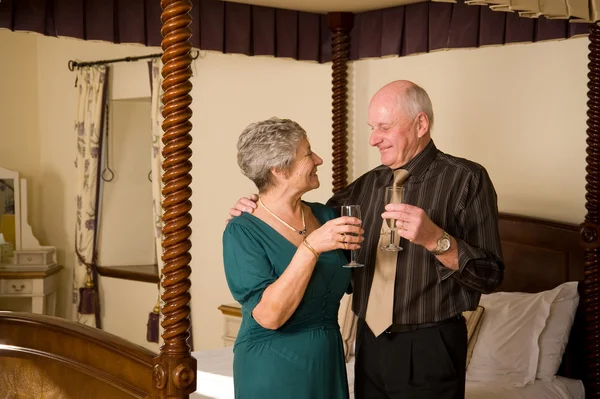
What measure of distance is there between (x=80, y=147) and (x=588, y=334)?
4545mm

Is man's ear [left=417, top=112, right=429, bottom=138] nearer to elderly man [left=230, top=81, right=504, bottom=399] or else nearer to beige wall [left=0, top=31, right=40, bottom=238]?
elderly man [left=230, top=81, right=504, bottom=399]

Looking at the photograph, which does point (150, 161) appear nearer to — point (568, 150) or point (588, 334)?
point (568, 150)

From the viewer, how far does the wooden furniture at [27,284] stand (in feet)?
22.1

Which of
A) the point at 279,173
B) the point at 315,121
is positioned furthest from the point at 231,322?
the point at 279,173

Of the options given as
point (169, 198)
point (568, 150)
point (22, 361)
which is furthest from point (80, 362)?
point (568, 150)

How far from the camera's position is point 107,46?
6.91 metres

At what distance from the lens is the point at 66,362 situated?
9.32ft

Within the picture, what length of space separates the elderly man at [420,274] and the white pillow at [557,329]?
1463 mm

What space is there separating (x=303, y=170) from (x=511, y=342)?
189 cm

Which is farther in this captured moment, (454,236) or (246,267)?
(454,236)

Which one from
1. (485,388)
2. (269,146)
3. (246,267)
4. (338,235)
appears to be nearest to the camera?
(338,235)

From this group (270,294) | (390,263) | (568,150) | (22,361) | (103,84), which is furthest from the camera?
(103,84)

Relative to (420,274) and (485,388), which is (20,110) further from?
(420,274)

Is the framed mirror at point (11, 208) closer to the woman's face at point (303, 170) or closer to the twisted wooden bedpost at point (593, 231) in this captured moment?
the twisted wooden bedpost at point (593, 231)
